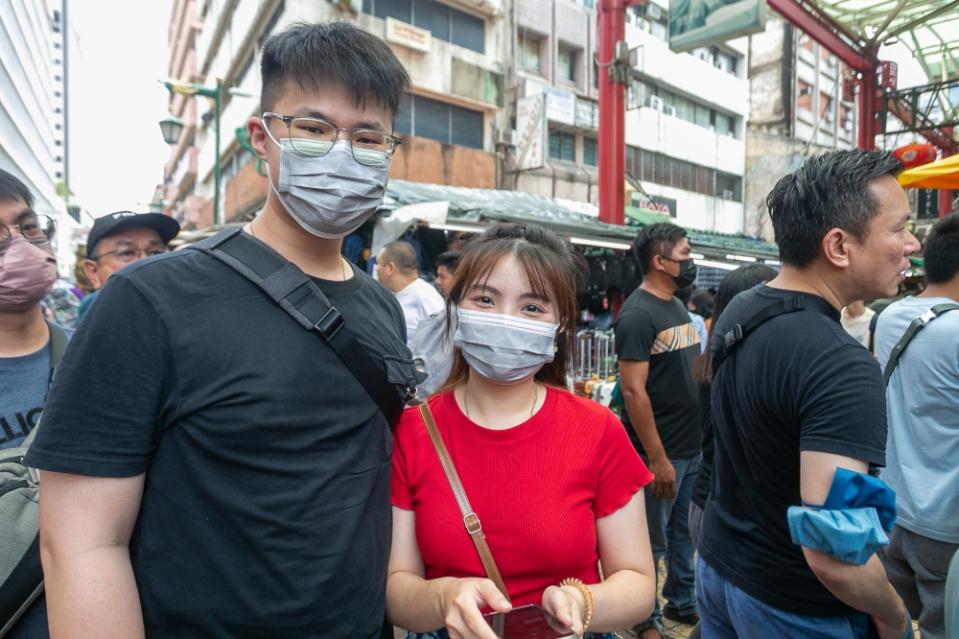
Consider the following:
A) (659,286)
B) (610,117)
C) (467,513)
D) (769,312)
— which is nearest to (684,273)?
(659,286)

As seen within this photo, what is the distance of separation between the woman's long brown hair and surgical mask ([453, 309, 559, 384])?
10 centimetres

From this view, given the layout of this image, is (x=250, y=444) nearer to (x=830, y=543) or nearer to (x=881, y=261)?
(x=830, y=543)

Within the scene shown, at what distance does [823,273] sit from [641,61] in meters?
22.2

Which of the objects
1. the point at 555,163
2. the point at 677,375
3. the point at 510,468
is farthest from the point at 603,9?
the point at 510,468

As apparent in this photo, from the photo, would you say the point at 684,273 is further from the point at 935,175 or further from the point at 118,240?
the point at 118,240

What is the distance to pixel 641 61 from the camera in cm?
2150

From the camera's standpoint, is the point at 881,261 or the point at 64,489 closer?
the point at 64,489

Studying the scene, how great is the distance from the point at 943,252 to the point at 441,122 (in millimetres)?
15266

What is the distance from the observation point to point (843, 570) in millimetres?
1546

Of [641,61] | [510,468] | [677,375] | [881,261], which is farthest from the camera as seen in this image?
[641,61]

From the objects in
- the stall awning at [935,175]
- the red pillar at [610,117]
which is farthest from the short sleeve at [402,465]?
the red pillar at [610,117]

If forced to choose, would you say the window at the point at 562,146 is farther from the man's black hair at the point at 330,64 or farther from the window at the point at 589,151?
the man's black hair at the point at 330,64

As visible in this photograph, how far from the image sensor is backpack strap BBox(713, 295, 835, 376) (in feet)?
5.97

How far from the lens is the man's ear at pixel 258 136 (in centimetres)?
149
